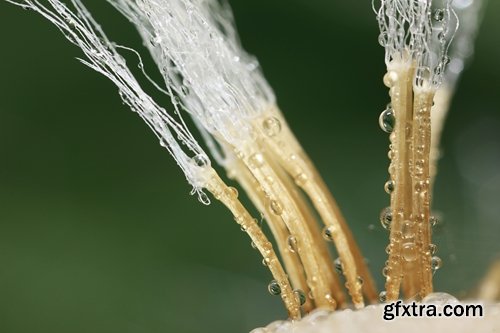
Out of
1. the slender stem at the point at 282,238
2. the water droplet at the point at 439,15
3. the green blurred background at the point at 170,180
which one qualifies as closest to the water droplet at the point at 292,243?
the slender stem at the point at 282,238

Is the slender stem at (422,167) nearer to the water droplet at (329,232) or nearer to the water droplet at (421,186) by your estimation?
the water droplet at (421,186)

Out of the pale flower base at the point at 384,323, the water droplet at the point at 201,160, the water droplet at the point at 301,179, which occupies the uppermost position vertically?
the water droplet at the point at 301,179

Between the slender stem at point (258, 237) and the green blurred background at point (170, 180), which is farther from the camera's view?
the green blurred background at point (170, 180)

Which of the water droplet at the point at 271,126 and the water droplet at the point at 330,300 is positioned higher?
the water droplet at the point at 271,126

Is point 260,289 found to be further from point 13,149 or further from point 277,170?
point 277,170

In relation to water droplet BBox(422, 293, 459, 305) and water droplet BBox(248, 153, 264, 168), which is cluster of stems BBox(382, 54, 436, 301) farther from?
water droplet BBox(248, 153, 264, 168)

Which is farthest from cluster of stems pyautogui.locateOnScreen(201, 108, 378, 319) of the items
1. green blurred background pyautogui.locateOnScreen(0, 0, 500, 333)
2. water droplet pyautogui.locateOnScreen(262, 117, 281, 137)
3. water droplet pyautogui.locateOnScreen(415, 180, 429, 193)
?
green blurred background pyautogui.locateOnScreen(0, 0, 500, 333)

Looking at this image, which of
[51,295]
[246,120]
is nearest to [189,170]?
[246,120]
